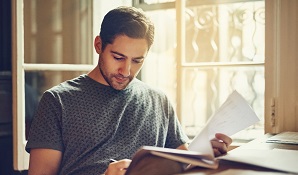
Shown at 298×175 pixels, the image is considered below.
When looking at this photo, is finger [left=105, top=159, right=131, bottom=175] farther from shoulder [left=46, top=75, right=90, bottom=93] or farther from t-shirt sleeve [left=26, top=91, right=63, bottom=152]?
shoulder [left=46, top=75, right=90, bottom=93]

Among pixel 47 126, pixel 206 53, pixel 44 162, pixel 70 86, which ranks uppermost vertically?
pixel 206 53

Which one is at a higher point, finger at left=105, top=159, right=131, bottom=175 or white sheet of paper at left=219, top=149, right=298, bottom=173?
white sheet of paper at left=219, top=149, right=298, bottom=173

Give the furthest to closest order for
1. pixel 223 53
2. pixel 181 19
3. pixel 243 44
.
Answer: pixel 223 53, pixel 243 44, pixel 181 19

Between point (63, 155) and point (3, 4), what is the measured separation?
4.01ft

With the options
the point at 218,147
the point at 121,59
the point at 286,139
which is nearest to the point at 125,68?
the point at 121,59

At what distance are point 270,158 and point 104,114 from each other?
0.62m

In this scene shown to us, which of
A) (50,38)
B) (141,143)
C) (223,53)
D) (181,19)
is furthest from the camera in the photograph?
(223,53)

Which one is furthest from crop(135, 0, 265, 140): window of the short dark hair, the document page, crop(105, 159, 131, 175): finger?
crop(105, 159, 131, 175): finger

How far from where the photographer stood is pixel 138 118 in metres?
1.49

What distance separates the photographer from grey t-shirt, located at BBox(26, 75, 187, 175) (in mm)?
1323

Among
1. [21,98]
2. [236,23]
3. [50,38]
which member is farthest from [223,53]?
[21,98]

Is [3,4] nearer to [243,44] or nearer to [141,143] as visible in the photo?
[141,143]

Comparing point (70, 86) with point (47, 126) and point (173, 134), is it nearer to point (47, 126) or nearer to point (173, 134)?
point (47, 126)

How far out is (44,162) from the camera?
126 cm
